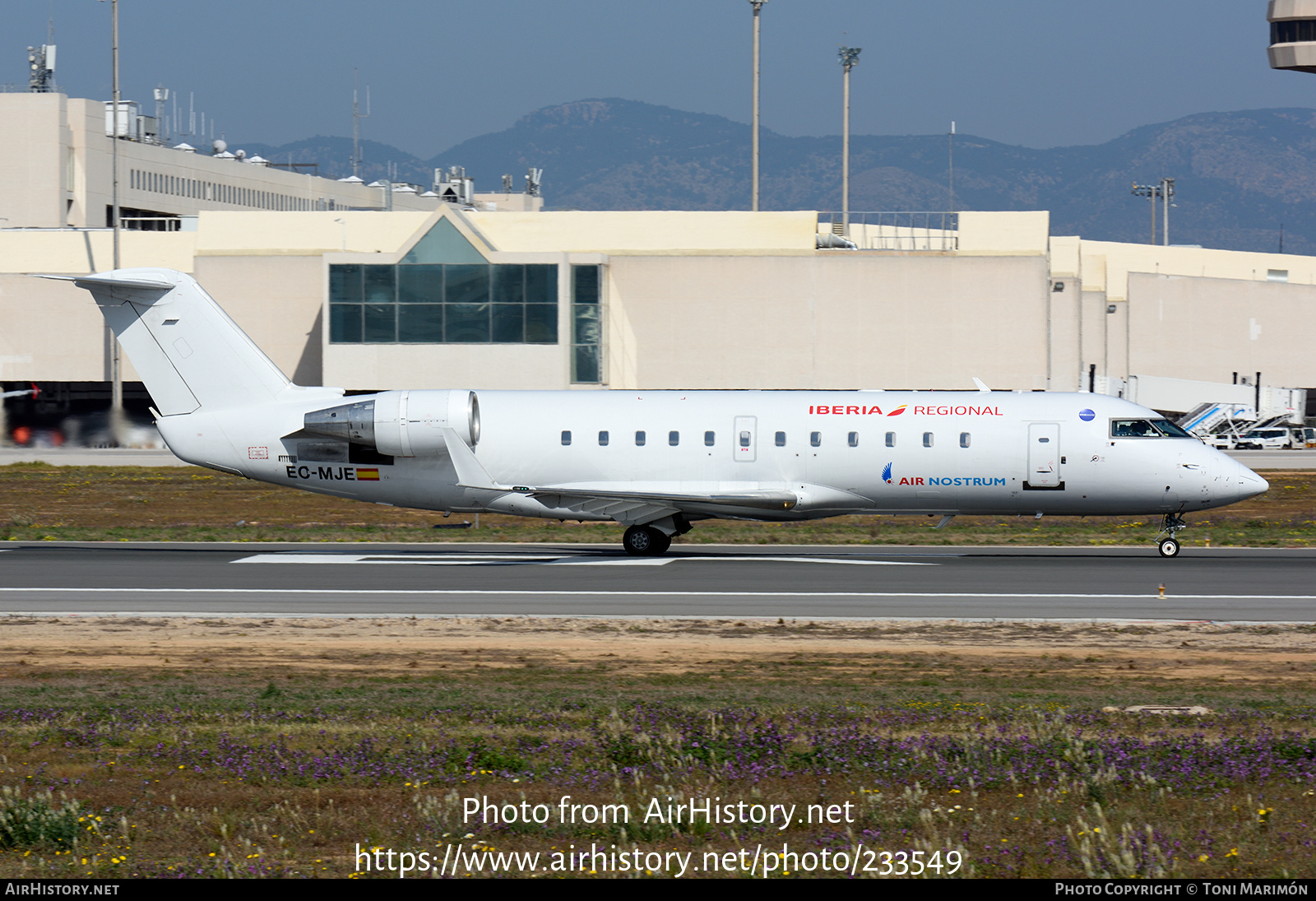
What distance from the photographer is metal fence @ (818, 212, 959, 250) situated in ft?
255

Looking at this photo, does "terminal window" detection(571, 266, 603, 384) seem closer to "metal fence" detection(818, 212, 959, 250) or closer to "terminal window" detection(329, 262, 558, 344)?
"terminal window" detection(329, 262, 558, 344)

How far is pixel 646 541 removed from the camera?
101 feet

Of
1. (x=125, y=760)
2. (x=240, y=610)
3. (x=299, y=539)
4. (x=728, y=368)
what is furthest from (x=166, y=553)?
(x=728, y=368)

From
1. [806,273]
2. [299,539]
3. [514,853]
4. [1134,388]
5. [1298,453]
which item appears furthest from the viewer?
[1134,388]

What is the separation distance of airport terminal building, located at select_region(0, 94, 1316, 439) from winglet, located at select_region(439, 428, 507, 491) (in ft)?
142

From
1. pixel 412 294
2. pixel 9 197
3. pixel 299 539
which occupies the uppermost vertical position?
pixel 9 197

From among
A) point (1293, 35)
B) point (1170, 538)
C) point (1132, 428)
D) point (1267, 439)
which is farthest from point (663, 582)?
point (1293, 35)

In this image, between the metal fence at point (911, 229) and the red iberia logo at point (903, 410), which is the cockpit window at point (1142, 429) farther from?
the metal fence at point (911, 229)

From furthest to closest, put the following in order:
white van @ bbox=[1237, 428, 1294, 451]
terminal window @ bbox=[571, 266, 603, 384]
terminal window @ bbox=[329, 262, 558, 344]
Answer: white van @ bbox=[1237, 428, 1294, 451] → terminal window @ bbox=[571, 266, 603, 384] → terminal window @ bbox=[329, 262, 558, 344]

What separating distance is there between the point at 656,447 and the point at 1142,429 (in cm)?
1022

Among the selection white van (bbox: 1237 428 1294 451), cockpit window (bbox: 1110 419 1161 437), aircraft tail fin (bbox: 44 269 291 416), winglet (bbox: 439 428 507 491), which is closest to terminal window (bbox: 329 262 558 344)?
aircraft tail fin (bbox: 44 269 291 416)

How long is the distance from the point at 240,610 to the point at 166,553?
9.58 metres

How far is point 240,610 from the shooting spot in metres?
22.8

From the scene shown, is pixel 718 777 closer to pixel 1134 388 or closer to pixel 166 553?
pixel 166 553
